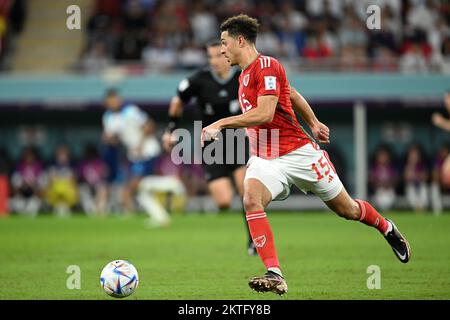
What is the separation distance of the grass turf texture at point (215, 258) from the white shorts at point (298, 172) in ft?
3.13

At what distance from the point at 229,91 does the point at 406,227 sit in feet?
19.7

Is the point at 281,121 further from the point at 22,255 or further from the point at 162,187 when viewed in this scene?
the point at 162,187

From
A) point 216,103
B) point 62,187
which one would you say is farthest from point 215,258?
point 62,187

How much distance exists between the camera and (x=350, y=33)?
2420 centimetres

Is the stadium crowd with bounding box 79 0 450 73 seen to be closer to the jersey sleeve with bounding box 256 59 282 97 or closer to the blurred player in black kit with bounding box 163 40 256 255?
the blurred player in black kit with bounding box 163 40 256 255

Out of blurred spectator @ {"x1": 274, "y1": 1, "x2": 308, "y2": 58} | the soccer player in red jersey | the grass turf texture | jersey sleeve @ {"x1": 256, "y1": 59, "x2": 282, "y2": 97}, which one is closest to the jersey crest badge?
the soccer player in red jersey

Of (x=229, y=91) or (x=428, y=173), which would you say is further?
(x=428, y=173)

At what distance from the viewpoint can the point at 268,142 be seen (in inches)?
324

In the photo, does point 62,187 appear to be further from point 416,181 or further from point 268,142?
point 268,142

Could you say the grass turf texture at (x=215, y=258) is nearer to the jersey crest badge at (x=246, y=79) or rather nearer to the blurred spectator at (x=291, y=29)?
the jersey crest badge at (x=246, y=79)

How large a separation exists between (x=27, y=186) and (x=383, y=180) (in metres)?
9.98

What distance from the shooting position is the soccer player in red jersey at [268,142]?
779cm
